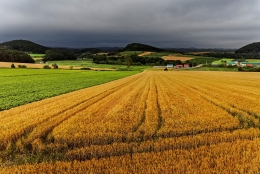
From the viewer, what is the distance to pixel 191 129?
336 inches

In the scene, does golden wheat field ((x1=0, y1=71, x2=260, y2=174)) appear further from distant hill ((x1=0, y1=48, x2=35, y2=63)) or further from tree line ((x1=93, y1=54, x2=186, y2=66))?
tree line ((x1=93, y1=54, x2=186, y2=66))

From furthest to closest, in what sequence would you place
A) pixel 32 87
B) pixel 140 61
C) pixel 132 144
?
pixel 140 61 < pixel 32 87 < pixel 132 144

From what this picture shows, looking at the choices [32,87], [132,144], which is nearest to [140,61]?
[32,87]

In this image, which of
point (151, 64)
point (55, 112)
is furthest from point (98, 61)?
point (55, 112)

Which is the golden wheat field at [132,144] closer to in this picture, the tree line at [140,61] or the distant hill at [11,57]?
the distant hill at [11,57]

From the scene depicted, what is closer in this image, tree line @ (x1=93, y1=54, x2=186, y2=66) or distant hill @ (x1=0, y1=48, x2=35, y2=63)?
distant hill @ (x1=0, y1=48, x2=35, y2=63)

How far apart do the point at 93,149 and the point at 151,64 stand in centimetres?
15488

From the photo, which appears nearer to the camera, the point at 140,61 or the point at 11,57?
the point at 11,57

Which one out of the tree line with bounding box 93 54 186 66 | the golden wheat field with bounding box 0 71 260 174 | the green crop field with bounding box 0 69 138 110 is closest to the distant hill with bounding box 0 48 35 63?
the tree line with bounding box 93 54 186 66

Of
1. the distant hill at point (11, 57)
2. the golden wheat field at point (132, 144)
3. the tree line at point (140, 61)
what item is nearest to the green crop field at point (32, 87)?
the golden wheat field at point (132, 144)

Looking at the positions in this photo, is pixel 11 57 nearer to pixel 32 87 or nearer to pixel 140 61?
pixel 140 61

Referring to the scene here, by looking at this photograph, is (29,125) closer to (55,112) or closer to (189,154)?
(55,112)

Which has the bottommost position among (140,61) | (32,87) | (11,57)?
(32,87)

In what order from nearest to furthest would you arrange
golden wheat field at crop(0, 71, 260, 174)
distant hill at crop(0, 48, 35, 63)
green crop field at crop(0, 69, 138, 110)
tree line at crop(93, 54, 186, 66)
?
golden wheat field at crop(0, 71, 260, 174)
green crop field at crop(0, 69, 138, 110)
distant hill at crop(0, 48, 35, 63)
tree line at crop(93, 54, 186, 66)
